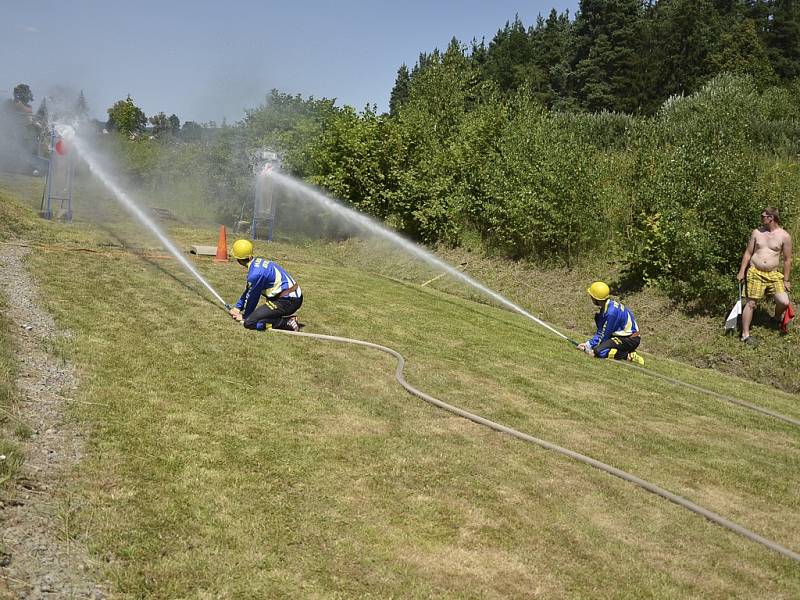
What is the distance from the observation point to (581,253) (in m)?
17.4

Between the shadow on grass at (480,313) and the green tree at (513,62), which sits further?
the green tree at (513,62)

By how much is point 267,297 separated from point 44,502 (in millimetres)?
5419

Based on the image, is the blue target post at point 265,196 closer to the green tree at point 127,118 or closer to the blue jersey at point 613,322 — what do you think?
the blue jersey at point 613,322

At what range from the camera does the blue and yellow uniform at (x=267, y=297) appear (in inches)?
364

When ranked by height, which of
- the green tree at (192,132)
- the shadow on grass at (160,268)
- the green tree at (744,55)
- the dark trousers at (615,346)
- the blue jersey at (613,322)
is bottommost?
the shadow on grass at (160,268)

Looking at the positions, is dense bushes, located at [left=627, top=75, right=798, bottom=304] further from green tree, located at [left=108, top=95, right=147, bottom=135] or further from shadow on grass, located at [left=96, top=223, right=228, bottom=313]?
green tree, located at [left=108, top=95, right=147, bottom=135]

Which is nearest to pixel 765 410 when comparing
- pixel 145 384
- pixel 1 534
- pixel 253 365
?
pixel 253 365

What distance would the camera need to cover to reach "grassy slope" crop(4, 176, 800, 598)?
3838mm

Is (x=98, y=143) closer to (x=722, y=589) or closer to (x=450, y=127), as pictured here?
(x=450, y=127)

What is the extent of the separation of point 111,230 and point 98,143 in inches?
961

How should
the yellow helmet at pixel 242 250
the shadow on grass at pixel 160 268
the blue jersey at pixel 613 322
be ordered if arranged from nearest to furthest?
the yellow helmet at pixel 242 250
the blue jersey at pixel 613 322
the shadow on grass at pixel 160 268

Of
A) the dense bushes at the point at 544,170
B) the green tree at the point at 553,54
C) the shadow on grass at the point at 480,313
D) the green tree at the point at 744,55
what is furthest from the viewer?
the green tree at the point at 553,54

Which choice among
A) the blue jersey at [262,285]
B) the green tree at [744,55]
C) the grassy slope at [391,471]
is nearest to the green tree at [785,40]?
the green tree at [744,55]

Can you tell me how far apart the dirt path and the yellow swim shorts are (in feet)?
33.2
